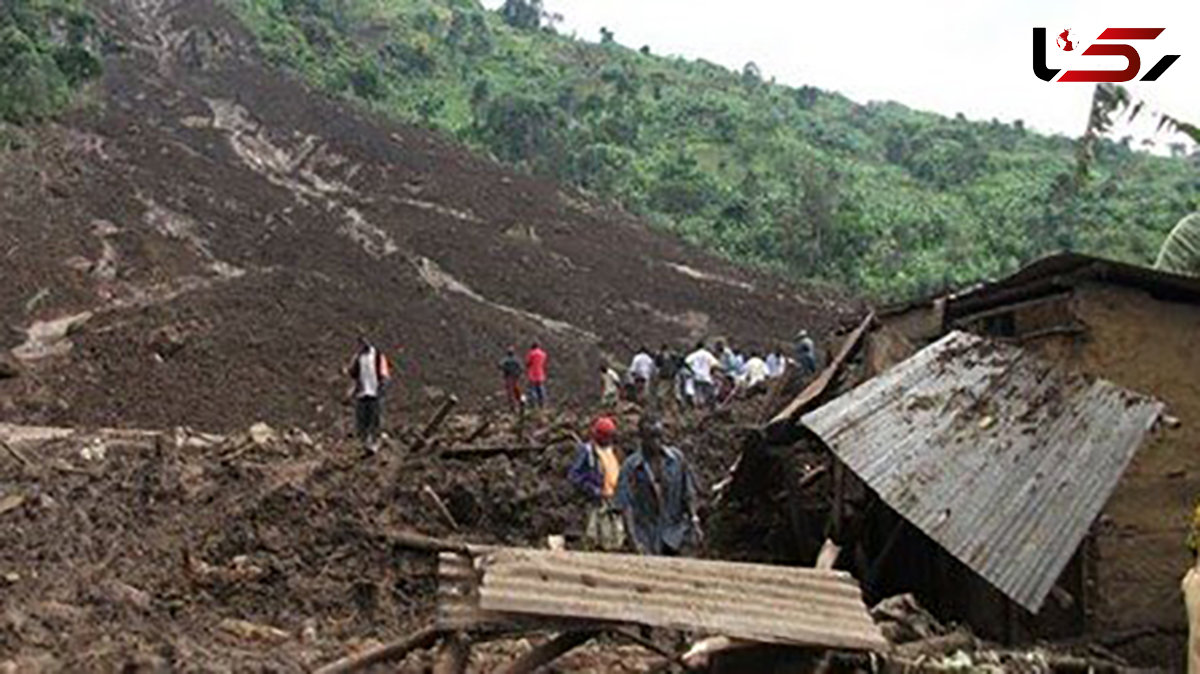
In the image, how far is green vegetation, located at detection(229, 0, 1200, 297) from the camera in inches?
1640

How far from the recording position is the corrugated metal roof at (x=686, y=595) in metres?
4.68

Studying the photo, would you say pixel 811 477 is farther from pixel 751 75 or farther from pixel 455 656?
pixel 751 75

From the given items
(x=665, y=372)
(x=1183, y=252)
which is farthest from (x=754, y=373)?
(x=1183, y=252)

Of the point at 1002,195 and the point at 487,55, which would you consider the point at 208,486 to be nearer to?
the point at 1002,195

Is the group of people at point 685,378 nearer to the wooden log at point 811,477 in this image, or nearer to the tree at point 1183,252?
the wooden log at point 811,477

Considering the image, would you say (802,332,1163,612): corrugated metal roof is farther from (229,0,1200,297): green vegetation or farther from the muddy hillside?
(229,0,1200,297): green vegetation

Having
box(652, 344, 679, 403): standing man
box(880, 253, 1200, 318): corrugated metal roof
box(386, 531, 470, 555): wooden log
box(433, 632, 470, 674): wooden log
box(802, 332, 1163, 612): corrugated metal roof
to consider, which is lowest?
box(652, 344, 679, 403): standing man

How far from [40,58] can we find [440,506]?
24.6m

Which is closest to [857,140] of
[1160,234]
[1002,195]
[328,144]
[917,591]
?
[1002,195]

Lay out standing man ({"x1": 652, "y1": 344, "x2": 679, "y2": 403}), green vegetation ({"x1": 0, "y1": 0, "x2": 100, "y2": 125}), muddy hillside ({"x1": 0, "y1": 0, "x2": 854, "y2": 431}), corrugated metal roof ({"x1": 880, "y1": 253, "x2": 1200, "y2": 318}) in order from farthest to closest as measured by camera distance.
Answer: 1. green vegetation ({"x1": 0, "y1": 0, "x2": 100, "y2": 125})
2. standing man ({"x1": 652, "y1": 344, "x2": 679, "y2": 403})
3. muddy hillside ({"x1": 0, "y1": 0, "x2": 854, "y2": 431})
4. corrugated metal roof ({"x1": 880, "y1": 253, "x2": 1200, "y2": 318})

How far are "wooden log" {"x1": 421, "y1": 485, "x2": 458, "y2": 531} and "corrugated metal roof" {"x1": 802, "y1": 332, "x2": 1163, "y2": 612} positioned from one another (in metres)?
3.83

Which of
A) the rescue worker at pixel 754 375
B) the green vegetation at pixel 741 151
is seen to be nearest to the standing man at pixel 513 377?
the rescue worker at pixel 754 375

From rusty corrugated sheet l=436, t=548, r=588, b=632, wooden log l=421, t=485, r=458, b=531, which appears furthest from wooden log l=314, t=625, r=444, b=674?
wooden log l=421, t=485, r=458, b=531

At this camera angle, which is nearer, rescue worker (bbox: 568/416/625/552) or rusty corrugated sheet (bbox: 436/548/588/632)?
rusty corrugated sheet (bbox: 436/548/588/632)
